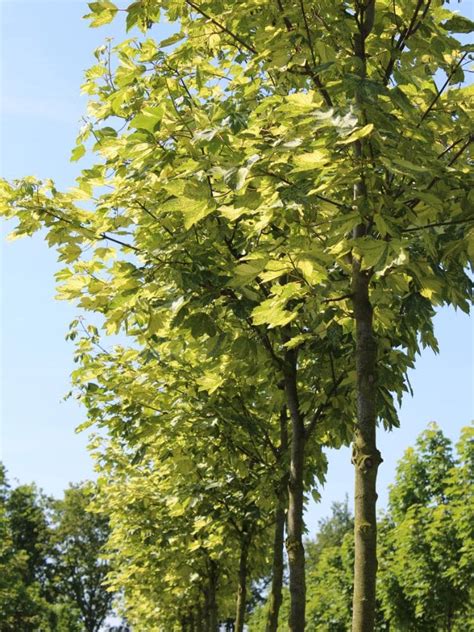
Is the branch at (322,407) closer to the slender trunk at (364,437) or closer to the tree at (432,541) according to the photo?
the slender trunk at (364,437)

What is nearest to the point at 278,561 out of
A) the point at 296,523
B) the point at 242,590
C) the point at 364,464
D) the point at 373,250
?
the point at 296,523

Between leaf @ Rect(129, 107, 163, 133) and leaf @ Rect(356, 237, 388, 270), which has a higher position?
leaf @ Rect(129, 107, 163, 133)

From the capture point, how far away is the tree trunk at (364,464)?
4910 mm

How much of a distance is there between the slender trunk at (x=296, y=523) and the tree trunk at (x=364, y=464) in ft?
6.48

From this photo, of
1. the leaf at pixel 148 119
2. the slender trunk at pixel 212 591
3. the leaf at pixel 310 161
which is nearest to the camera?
the leaf at pixel 310 161

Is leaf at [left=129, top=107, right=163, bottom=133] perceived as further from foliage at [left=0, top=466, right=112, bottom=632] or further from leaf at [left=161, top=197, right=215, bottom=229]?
foliage at [left=0, top=466, right=112, bottom=632]

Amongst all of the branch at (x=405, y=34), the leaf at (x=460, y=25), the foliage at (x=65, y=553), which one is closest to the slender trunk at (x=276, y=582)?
the branch at (x=405, y=34)

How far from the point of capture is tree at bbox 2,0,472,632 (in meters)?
4.40

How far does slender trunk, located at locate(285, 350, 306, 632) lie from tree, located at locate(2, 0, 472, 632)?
0.02m

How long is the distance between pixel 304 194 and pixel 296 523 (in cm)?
375

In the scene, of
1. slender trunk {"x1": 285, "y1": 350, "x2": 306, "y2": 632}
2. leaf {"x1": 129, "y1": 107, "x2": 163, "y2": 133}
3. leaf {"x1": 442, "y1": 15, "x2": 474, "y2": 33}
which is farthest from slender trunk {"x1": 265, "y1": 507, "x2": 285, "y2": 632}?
leaf {"x1": 442, "y1": 15, "x2": 474, "y2": 33}

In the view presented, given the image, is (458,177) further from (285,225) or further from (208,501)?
(208,501)

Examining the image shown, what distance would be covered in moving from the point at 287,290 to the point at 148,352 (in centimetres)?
215

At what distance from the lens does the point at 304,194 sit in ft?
14.5
